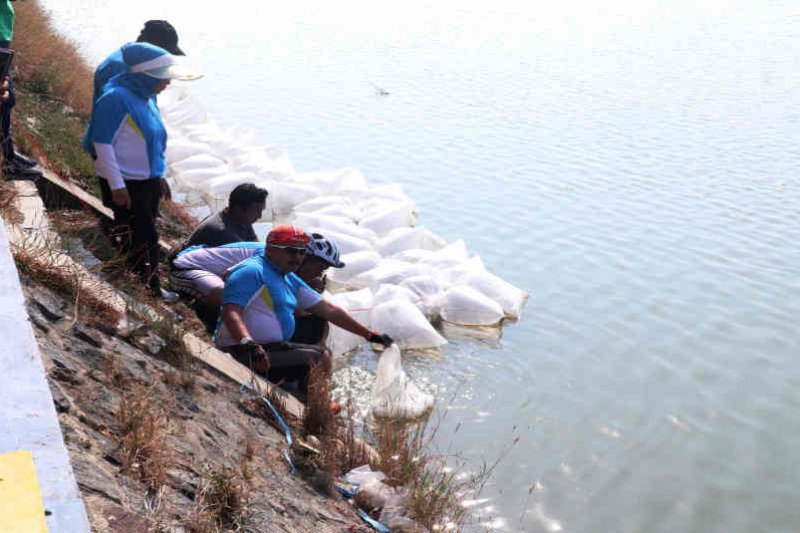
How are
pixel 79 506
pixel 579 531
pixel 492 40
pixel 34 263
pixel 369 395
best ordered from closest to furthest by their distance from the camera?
1. pixel 79 506
2. pixel 34 263
3. pixel 579 531
4. pixel 369 395
5. pixel 492 40

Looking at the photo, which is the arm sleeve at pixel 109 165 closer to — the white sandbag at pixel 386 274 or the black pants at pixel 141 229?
the black pants at pixel 141 229

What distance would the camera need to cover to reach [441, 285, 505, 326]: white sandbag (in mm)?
7340

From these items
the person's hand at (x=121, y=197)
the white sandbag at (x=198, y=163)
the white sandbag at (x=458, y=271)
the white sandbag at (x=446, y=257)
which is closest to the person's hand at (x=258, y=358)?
the person's hand at (x=121, y=197)

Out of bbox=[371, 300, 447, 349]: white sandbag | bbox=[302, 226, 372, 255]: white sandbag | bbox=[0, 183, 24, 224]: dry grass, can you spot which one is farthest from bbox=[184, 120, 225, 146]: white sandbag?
bbox=[0, 183, 24, 224]: dry grass

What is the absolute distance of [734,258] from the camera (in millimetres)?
8883

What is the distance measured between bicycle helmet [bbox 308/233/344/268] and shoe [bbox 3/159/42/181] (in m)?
2.01

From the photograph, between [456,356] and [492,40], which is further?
[492,40]

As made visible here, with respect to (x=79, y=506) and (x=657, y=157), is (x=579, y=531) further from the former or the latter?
(x=657, y=157)

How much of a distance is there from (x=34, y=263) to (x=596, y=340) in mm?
4263

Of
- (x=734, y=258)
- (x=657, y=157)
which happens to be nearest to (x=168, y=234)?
(x=734, y=258)

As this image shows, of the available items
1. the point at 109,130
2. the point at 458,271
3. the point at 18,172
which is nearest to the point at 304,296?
the point at 109,130

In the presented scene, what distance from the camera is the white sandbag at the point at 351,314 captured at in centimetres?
645

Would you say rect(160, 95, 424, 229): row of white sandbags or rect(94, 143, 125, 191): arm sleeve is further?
rect(160, 95, 424, 229): row of white sandbags

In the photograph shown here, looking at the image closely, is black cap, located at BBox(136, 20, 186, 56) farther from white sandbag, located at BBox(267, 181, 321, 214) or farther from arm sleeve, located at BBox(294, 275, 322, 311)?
white sandbag, located at BBox(267, 181, 321, 214)
